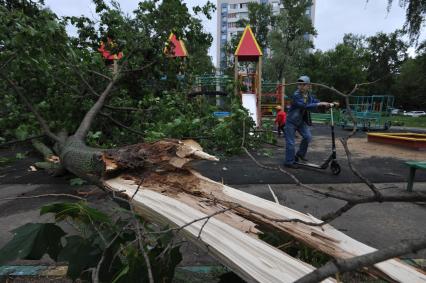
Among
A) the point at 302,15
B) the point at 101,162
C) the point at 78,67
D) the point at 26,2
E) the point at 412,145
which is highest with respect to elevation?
the point at 302,15

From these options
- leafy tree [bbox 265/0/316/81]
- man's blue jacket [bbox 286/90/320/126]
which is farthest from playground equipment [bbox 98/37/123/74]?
leafy tree [bbox 265/0/316/81]

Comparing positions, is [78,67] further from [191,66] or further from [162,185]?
[162,185]

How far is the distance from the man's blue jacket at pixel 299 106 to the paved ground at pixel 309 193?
0.87m

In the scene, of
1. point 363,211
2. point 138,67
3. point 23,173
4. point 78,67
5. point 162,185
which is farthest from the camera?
point 23,173

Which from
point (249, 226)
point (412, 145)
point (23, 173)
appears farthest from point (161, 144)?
point (412, 145)

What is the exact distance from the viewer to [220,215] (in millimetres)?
1528

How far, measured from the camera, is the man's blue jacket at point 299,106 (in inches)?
194

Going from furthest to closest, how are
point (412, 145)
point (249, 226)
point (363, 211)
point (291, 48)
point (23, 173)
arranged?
point (291, 48) < point (412, 145) < point (23, 173) < point (363, 211) < point (249, 226)

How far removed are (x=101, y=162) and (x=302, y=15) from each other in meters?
38.6

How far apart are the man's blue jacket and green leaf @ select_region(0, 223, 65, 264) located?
13.7ft

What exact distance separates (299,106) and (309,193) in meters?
1.67

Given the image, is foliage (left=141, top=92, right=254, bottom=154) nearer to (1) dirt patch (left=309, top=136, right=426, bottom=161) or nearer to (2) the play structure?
(1) dirt patch (left=309, top=136, right=426, bottom=161)

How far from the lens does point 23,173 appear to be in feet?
16.0

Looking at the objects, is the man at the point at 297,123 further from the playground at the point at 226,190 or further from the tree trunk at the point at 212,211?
the tree trunk at the point at 212,211
